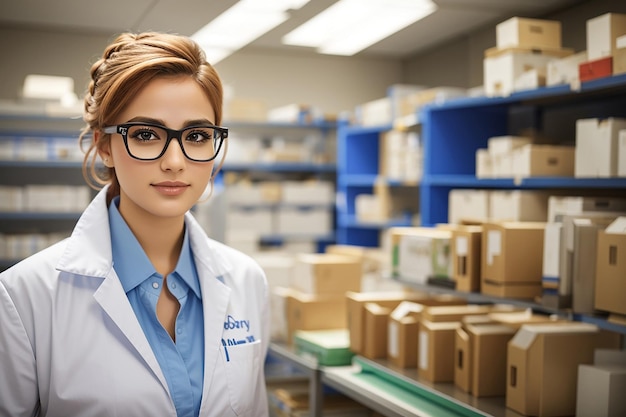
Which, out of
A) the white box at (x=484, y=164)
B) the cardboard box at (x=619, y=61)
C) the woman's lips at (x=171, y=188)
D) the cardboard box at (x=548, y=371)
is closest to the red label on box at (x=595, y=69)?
the cardboard box at (x=619, y=61)

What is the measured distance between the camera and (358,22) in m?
5.02

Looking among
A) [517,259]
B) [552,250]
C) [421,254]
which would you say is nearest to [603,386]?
[552,250]

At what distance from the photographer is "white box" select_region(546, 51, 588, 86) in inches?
115

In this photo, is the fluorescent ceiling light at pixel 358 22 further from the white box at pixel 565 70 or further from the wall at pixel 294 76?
the white box at pixel 565 70

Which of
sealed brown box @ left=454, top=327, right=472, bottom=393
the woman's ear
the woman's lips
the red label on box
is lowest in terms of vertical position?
sealed brown box @ left=454, top=327, right=472, bottom=393

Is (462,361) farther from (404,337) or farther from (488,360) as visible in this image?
(404,337)

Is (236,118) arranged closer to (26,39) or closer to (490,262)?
(26,39)

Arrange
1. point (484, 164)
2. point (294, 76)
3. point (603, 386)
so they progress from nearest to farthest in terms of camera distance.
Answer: point (603, 386) < point (484, 164) < point (294, 76)

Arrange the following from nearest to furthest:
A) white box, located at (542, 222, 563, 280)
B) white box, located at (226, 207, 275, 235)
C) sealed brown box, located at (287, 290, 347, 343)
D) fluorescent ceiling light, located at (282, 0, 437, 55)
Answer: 1. white box, located at (542, 222, 563, 280)
2. sealed brown box, located at (287, 290, 347, 343)
3. fluorescent ceiling light, located at (282, 0, 437, 55)
4. white box, located at (226, 207, 275, 235)

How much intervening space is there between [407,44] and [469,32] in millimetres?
1772

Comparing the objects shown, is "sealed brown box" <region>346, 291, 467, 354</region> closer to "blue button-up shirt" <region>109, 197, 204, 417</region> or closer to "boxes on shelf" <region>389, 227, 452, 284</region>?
"boxes on shelf" <region>389, 227, 452, 284</region>

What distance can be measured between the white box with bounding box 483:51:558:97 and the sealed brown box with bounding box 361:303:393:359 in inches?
47.7

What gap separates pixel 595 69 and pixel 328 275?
5.51ft

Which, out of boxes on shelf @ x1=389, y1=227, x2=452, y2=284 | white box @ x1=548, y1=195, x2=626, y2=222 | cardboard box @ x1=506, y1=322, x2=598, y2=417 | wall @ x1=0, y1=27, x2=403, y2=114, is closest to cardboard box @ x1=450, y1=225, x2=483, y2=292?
boxes on shelf @ x1=389, y1=227, x2=452, y2=284
